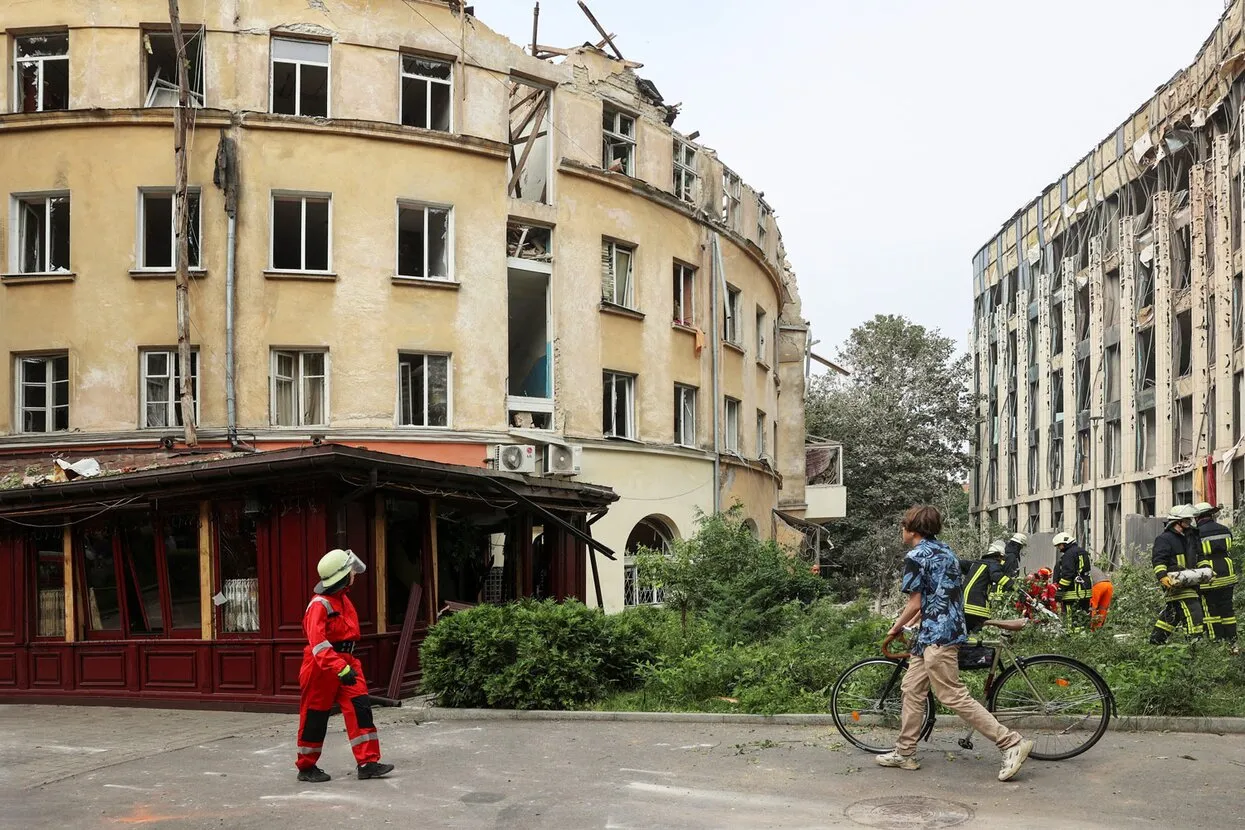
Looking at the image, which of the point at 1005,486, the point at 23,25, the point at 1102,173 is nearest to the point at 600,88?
the point at 23,25

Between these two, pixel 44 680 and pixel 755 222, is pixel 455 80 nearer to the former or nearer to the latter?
pixel 755 222

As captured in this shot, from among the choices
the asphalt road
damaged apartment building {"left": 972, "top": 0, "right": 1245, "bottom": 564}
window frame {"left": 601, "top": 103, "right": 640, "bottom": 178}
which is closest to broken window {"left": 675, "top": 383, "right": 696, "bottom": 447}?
window frame {"left": 601, "top": 103, "right": 640, "bottom": 178}

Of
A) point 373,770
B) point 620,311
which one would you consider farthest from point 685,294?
point 373,770

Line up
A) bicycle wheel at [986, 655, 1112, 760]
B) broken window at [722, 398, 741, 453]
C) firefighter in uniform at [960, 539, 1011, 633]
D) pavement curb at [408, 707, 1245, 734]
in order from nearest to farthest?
bicycle wheel at [986, 655, 1112, 760], pavement curb at [408, 707, 1245, 734], firefighter in uniform at [960, 539, 1011, 633], broken window at [722, 398, 741, 453]

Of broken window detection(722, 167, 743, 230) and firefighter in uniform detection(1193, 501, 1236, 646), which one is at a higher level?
broken window detection(722, 167, 743, 230)

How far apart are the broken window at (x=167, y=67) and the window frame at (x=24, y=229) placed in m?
2.46

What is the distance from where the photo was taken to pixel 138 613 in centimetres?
1571

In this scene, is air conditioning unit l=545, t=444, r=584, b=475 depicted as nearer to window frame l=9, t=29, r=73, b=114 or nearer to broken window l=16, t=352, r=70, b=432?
broken window l=16, t=352, r=70, b=432

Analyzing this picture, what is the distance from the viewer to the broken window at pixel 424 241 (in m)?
26.7

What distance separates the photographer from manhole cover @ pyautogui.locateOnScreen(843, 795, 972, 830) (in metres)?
7.84

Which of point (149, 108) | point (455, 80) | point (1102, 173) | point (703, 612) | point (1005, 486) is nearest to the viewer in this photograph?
point (703, 612)

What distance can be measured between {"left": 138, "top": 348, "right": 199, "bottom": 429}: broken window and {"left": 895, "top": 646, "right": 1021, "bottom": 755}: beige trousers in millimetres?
18519

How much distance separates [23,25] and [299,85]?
510cm

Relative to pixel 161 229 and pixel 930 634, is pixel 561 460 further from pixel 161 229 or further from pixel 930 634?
pixel 930 634
